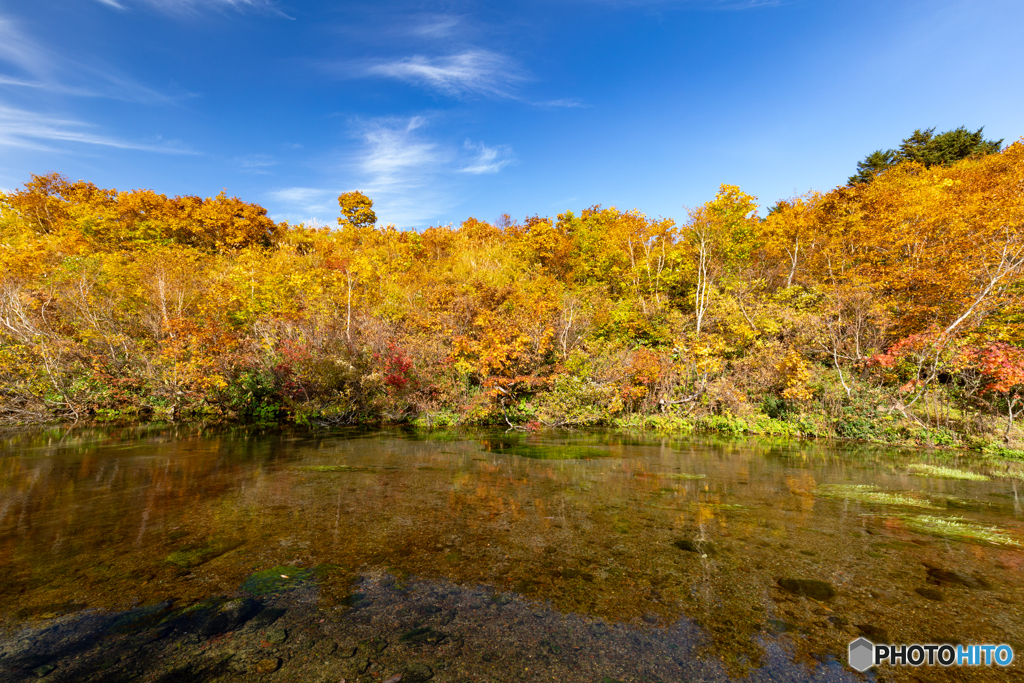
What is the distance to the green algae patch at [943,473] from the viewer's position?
810 centimetres

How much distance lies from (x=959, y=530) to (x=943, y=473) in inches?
177

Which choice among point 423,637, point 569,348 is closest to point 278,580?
point 423,637

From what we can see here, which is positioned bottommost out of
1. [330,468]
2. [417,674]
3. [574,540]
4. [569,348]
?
[330,468]

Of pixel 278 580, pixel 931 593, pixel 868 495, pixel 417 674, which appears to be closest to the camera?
pixel 417 674

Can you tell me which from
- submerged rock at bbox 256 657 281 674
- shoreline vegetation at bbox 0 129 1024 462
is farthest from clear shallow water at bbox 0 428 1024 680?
shoreline vegetation at bbox 0 129 1024 462

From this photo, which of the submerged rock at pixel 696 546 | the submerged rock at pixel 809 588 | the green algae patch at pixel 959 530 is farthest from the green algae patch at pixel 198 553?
the green algae patch at pixel 959 530

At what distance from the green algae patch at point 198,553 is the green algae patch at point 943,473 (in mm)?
11184

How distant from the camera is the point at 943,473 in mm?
8422

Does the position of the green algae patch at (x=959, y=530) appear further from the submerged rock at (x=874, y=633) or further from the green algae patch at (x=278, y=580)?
the green algae patch at (x=278, y=580)

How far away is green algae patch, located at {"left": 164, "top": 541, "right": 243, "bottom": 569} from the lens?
4.04m

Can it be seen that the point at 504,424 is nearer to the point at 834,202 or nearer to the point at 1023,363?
the point at 1023,363

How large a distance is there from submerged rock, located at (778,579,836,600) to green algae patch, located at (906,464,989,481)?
22.4 feet

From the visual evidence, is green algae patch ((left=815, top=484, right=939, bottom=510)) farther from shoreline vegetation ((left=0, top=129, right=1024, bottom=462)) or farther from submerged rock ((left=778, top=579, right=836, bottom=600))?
shoreline vegetation ((left=0, top=129, right=1024, bottom=462))

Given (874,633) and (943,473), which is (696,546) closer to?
(874,633)
